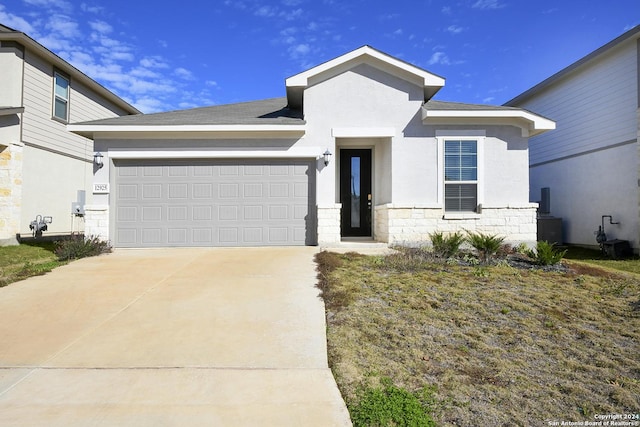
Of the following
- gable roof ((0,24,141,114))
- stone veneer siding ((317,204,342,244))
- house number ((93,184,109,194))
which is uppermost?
gable roof ((0,24,141,114))

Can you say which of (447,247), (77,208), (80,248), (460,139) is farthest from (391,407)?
(77,208)

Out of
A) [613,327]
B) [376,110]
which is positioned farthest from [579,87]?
[613,327]

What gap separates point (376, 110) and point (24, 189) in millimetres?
11744

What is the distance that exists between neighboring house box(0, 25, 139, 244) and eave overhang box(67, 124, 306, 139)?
380 cm

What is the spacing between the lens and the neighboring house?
11438 mm

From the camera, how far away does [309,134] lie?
9906 millimetres

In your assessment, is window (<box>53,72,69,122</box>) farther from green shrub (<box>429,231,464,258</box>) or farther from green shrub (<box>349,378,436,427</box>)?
green shrub (<box>349,378,436,427</box>)

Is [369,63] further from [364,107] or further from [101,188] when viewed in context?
[101,188]

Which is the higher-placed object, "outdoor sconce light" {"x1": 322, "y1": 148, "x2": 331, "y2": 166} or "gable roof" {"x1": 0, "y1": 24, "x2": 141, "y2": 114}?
"gable roof" {"x1": 0, "y1": 24, "x2": 141, "y2": 114}

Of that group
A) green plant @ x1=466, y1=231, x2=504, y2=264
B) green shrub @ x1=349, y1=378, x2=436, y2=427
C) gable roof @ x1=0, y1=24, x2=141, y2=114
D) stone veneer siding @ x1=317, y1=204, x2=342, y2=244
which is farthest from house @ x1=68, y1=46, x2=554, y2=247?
green shrub @ x1=349, y1=378, x2=436, y2=427

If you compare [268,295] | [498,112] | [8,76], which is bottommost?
[268,295]

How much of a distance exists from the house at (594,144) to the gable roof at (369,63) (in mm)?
7149

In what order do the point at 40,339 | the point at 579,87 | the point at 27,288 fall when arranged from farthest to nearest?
the point at 579,87 → the point at 27,288 → the point at 40,339

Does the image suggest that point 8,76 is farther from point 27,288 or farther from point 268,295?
point 268,295
